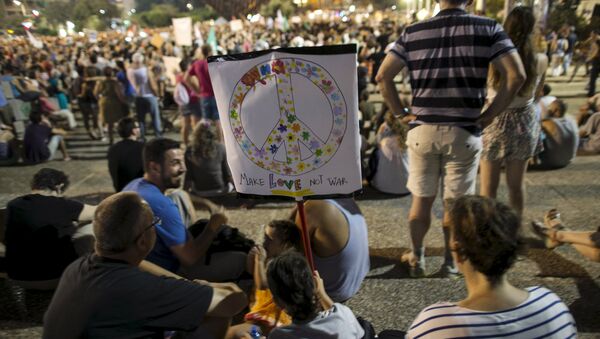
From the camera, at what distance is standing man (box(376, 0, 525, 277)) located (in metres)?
2.63

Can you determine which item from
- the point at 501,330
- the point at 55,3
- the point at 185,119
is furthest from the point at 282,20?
the point at 501,330

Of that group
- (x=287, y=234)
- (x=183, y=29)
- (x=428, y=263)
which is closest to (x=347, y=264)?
(x=287, y=234)

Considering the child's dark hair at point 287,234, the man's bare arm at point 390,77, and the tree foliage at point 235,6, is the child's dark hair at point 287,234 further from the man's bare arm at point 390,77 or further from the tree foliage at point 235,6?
the tree foliage at point 235,6

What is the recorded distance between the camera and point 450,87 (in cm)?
275

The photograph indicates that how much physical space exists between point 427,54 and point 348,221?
44.0 inches

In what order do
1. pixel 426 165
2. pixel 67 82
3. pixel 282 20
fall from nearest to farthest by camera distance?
pixel 426 165 < pixel 67 82 < pixel 282 20

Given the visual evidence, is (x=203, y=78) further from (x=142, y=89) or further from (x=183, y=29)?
(x=183, y=29)

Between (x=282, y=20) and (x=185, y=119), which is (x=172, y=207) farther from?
(x=282, y=20)

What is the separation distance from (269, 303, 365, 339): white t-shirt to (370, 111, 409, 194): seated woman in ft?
10.5

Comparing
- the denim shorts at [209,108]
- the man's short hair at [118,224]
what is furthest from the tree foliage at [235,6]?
the man's short hair at [118,224]

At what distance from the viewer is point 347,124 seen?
2.08m

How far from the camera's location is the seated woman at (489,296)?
4.46ft

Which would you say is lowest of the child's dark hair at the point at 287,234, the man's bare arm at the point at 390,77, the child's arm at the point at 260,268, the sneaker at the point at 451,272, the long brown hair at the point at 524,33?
the sneaker at the point at 451,272

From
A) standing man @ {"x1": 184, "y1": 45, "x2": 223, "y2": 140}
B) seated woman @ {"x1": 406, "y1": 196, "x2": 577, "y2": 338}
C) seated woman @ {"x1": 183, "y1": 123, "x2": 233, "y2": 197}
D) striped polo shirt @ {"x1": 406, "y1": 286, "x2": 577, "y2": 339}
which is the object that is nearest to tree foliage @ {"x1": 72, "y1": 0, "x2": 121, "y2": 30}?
standing man @ {"x1": 184, "y1": 45, "x2": 223, "y2": 140}
